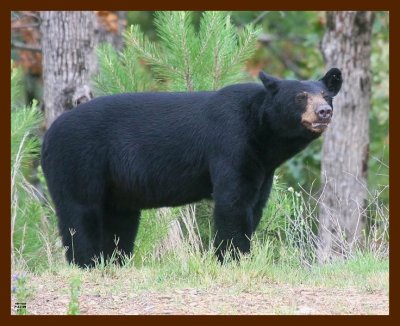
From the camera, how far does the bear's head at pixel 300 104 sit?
862cm

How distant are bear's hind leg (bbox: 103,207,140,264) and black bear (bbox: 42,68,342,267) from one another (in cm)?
7

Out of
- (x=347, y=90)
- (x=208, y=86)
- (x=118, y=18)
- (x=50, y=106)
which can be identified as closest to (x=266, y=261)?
(x=208, y=86)

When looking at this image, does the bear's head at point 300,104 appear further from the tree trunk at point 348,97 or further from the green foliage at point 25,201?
the tree trunk at point 348,97

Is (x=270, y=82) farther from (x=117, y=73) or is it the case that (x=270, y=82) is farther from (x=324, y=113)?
(x=117, y=73)

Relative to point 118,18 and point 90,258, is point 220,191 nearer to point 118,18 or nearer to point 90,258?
point 90,258

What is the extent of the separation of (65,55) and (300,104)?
420cm

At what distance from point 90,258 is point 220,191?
4.65 ft

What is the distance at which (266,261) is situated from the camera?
8.07 metres

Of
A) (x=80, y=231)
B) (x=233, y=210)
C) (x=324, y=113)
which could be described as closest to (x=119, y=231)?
(x=80, y=231)

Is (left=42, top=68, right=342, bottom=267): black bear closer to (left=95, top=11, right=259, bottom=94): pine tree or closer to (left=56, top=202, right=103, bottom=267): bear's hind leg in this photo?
(left=56, top=202, right=103, bottom=267): bear's hind leg

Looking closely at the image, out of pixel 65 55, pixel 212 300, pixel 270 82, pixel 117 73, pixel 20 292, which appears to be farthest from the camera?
pixel 65 55

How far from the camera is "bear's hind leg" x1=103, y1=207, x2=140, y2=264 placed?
958 centimetres

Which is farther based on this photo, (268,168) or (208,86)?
(208,86)

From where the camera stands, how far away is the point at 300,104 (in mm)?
8766
